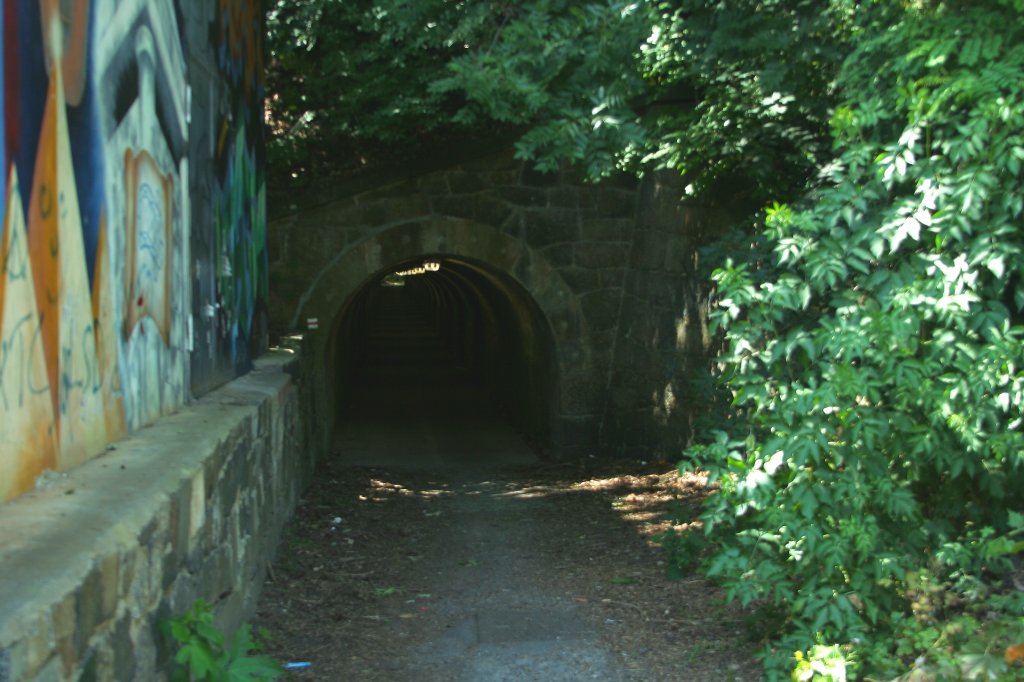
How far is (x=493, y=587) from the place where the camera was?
18.9 ft

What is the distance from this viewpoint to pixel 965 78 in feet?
12.0

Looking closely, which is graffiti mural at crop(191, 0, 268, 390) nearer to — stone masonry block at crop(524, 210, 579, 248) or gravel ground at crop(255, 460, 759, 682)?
gravel ground at crop(255, 460, 759, 682)

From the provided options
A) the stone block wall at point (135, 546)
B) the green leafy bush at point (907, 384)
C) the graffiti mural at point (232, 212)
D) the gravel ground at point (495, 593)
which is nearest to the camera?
the stone block wall at point (135, 546)

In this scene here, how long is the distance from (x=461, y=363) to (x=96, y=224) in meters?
17.9

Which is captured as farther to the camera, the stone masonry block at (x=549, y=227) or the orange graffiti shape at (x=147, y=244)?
the stone masonry block at (x=549, y=227)

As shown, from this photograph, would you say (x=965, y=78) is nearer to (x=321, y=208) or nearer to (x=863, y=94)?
(x=863, y=94)

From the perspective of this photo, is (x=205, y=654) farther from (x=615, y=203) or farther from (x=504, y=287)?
(x=504, y=287)

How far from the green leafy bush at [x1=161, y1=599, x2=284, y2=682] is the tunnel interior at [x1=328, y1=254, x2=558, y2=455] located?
7.10 m

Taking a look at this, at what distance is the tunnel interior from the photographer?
11023 millimetres

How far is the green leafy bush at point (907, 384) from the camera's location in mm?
3635

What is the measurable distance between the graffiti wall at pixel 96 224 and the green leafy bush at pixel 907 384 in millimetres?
2081

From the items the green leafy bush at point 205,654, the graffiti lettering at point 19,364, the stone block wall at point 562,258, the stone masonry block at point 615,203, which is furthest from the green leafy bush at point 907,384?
the stone masonry block at point 615,203

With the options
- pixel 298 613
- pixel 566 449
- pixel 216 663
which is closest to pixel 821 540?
pixel 216 663

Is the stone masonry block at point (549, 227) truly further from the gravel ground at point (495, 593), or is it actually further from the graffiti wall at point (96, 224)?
the graffiti wall at point (96, 224)
